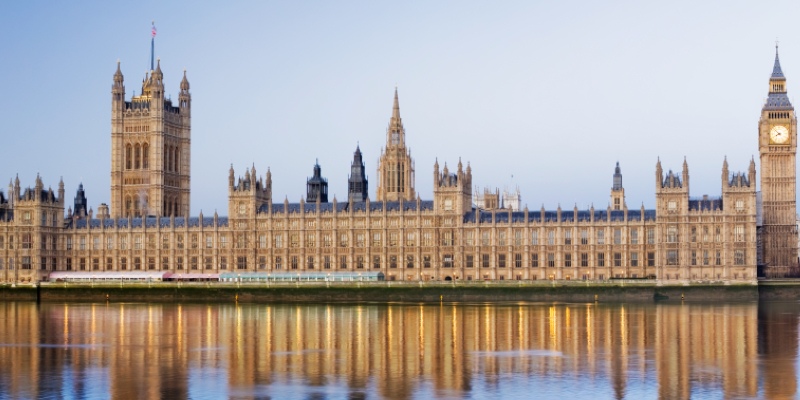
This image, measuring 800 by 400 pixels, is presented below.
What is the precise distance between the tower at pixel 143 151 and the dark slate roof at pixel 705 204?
281 ft

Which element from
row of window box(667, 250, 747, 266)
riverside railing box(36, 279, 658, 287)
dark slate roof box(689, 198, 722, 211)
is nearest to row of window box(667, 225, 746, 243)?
row of window box(667, 250, 747, 266)

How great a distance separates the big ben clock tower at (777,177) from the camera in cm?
13438

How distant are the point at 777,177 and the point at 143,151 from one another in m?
99.3

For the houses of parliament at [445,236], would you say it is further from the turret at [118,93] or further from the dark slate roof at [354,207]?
the turret at [118,93]

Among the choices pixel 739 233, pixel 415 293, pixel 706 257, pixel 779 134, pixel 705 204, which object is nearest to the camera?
pixel 415 293

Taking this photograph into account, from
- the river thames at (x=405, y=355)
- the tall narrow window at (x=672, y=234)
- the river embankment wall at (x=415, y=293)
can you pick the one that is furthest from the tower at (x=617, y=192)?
the river thames at (x=405, y=355)

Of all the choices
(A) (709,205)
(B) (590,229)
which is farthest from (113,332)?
(A) (709,205)

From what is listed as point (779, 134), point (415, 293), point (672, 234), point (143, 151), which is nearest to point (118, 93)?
point (143, 151)

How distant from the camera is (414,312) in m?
92.6

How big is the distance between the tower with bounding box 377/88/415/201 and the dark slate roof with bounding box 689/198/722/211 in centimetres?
6031

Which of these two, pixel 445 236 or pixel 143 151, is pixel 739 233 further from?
pixel 143 151

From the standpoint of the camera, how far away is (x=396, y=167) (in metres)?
175

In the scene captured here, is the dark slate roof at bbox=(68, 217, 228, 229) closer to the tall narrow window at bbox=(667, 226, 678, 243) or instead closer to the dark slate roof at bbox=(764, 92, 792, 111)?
the tall narrow window at bbox=(667, 226, 678, 243)

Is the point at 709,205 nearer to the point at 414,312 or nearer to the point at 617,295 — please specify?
the point at 617,295
